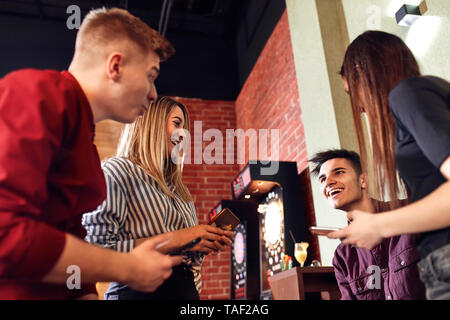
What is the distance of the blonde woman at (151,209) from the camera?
1222 mm

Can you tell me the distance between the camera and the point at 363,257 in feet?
6.34

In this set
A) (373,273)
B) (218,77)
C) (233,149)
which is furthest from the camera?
(218,77)

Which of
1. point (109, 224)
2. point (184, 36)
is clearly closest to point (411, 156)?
point (109, 224)

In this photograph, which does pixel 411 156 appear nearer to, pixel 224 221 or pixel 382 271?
pixel 224 221

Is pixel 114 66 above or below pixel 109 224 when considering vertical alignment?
above

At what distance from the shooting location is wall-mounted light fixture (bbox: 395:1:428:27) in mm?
2350

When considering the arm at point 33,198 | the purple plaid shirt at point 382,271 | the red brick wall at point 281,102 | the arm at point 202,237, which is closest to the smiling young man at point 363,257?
the purple plaid shirt at point 382,271

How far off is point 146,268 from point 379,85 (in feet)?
2.56

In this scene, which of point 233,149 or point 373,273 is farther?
point 233,149

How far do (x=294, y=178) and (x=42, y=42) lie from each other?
3.66 meters
